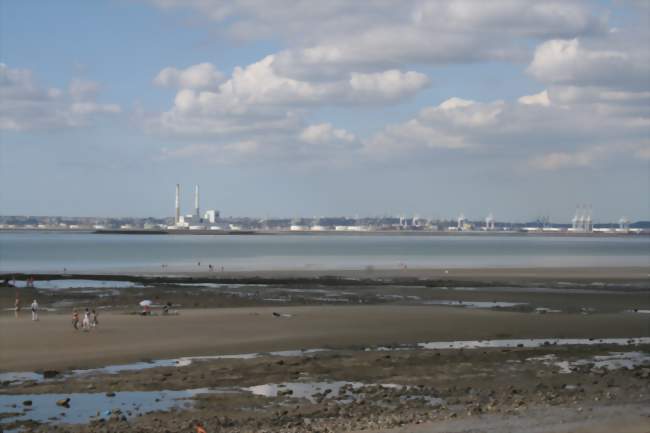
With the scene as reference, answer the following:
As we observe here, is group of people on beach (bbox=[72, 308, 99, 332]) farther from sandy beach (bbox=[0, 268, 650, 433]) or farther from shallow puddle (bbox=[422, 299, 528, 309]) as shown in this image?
shallow puddle (bbox=[422, 299, 528, 309])

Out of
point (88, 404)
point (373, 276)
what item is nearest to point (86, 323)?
point (88, 404)

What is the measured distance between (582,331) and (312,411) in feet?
58.0

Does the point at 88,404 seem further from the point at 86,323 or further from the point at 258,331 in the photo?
the point at 258,331

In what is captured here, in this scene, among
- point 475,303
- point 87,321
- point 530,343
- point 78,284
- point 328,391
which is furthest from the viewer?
point 78,284

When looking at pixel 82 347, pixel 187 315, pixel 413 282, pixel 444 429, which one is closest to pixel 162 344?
pixel 82 347

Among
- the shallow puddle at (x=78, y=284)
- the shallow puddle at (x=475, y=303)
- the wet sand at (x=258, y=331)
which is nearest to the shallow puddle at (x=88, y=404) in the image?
the wet sand at (x=258, y=331)

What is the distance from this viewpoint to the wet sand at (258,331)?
25.1 metres

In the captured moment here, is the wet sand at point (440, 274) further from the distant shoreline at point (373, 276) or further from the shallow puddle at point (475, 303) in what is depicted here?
the shallow puddle at point (475, 303)

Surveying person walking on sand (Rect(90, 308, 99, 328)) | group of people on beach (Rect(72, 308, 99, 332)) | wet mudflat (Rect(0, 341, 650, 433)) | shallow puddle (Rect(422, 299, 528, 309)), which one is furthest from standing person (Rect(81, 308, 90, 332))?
shallow puddle (Rect(422, 299, 528, 309))

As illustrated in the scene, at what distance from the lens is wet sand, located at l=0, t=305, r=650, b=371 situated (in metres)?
25.1

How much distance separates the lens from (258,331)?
30.4 m

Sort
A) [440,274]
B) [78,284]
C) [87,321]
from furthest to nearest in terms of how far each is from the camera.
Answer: [440,274] < [78,284] < [87,321]

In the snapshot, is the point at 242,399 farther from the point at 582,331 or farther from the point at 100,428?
the point at 582,331

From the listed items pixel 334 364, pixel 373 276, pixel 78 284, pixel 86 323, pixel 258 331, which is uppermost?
pixel 86 323
